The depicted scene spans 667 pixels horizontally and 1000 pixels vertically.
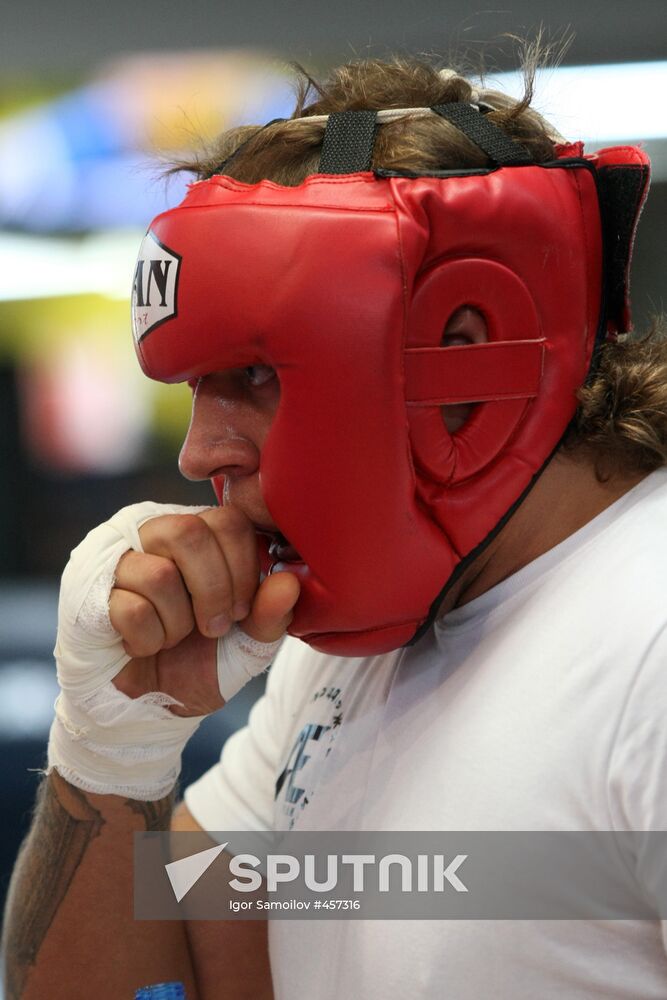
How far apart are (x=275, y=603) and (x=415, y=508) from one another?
0.17m

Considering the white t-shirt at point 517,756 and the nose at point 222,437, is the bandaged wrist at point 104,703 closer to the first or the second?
the nose at point 222,437

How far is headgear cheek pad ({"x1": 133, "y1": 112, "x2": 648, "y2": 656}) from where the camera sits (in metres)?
0.91

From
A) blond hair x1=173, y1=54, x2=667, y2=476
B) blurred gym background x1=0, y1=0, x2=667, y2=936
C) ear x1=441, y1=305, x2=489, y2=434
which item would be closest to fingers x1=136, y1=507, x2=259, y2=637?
ear x1=441, y1=305, x2=489, y2=434

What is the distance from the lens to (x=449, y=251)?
935mm

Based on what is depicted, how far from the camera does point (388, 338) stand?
907 millimetres

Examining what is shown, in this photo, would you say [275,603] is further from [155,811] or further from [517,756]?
[155,811]

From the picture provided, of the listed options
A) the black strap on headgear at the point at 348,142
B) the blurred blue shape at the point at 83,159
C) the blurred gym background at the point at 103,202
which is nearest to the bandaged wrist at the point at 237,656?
the black strap on headgear at the point at 348,142

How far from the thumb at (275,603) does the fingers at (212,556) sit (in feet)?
0.08

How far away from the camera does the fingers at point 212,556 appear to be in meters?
1.03

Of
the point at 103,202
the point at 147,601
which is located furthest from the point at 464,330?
the point at 103,202

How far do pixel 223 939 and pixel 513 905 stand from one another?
568mm

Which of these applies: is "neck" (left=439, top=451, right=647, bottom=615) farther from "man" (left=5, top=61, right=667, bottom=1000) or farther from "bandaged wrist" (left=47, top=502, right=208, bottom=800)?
"bandaged wrist" (left=47, top=502, right=208, bottom=800)

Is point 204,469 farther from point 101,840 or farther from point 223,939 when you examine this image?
point 223,939

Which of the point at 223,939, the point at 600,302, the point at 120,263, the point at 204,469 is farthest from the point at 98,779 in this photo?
the point at 120,263
